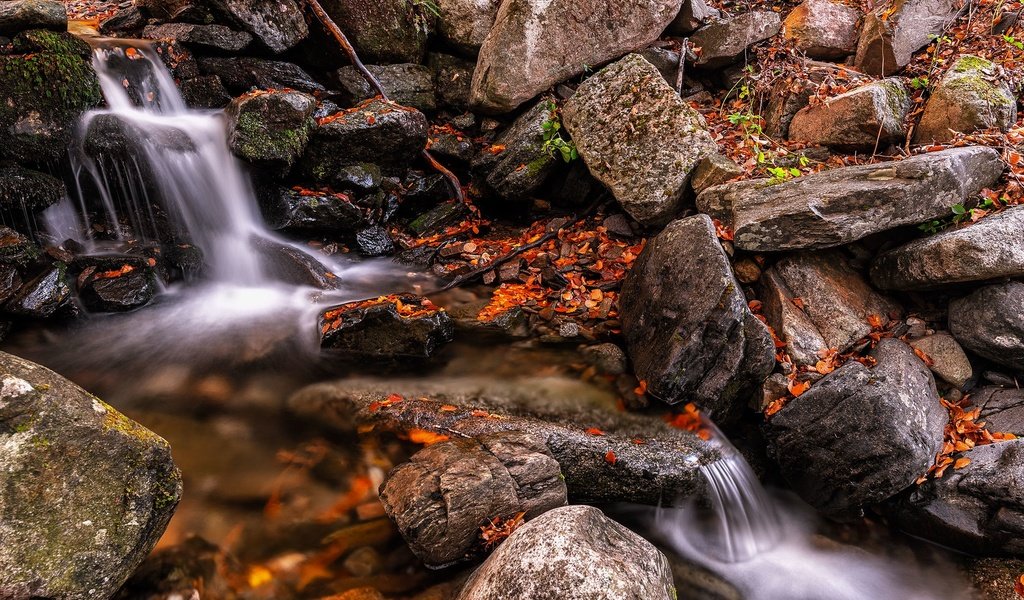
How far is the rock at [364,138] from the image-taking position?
6.87 m

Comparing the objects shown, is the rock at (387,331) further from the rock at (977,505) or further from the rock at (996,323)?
the rock at (996,323)

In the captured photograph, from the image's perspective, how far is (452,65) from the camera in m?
8.23

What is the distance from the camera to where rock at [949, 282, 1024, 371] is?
396 cm

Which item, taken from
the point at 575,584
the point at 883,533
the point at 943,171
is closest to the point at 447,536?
the point at 575,584

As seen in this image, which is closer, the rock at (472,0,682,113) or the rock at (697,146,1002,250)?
the rock at (697,146,1002,250)

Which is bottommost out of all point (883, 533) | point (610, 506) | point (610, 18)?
point (883, 533)

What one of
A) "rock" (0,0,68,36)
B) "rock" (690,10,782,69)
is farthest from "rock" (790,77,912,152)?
"rock" (0,0,68,36)

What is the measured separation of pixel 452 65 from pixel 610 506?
24.0 feet

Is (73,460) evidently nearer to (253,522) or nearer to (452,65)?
(253,522)

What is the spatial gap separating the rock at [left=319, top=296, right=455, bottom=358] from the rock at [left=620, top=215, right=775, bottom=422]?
7.22ft

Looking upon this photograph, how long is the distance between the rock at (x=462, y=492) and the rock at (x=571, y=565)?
356mm

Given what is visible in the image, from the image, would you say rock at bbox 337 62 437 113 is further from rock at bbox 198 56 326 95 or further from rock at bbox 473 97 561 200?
rock at bbox 473 97 561 200

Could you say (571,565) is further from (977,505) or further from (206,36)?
(206,36)

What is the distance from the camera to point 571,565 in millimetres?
2406
